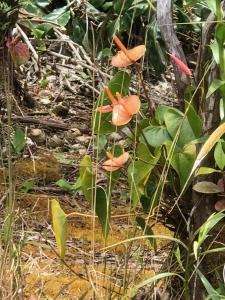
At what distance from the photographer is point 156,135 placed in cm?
146

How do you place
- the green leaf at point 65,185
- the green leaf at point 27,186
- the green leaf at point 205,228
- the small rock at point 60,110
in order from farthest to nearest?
the small rock at point 60,110 < the green leaf at point 65,185 < the green leaf at point 27,186 < the green leaf at point 205,228

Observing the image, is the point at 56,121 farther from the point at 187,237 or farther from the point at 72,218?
the point at 187,237

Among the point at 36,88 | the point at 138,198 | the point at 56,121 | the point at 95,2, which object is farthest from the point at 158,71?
the point at 138,198

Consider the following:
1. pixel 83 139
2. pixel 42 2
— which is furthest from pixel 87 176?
pixel 83 139

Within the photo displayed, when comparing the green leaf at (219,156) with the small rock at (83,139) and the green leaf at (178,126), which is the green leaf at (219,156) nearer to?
the green leaf at (178,126)

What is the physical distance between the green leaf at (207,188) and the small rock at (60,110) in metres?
1.64

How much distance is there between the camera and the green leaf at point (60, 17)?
2.39 m

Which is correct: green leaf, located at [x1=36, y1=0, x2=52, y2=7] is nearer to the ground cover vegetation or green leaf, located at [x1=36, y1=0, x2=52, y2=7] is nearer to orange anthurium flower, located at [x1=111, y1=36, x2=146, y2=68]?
the ground cover vegetation

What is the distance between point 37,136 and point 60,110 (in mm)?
356

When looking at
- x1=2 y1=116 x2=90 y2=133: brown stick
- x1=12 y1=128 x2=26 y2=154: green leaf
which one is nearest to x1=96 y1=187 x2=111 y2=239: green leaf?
x1=12 y1=128 x2=26 y2=154: green leaf

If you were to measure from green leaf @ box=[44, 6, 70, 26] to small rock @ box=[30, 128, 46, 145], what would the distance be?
460mm

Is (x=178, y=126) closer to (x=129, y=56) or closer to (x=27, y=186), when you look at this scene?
(x=129, y=56)

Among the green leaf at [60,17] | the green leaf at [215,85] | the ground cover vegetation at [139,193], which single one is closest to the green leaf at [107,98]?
the ground cover vegetation at [139,193]

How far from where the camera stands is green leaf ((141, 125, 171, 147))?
1448mm
